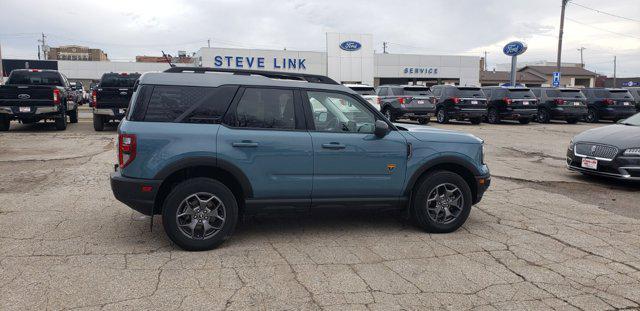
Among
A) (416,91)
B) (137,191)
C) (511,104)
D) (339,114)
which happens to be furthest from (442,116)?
(137,191)

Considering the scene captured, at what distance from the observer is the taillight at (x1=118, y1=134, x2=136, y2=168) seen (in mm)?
4590

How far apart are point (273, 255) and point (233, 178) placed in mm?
867

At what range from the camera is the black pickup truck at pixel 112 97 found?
15031mm

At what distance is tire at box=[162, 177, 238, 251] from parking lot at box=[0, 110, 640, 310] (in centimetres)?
16

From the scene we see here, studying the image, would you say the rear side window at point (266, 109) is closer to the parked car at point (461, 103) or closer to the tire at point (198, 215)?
the tire at point (198, 215)

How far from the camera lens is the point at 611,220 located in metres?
6.29

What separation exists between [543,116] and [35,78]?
70.2 feet

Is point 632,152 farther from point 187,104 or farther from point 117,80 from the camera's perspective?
point 117,80

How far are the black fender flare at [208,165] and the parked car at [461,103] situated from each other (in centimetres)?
1719

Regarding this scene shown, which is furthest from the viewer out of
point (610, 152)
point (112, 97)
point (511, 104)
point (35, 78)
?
point (511, 104)

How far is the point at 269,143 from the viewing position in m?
4.89

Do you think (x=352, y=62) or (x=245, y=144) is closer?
(x=245, y=144)

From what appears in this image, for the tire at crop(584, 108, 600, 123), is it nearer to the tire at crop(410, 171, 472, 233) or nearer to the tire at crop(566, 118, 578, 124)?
the tire at crop(566, 118, 578, 124)

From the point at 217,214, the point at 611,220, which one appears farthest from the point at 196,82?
the point at 611,220
